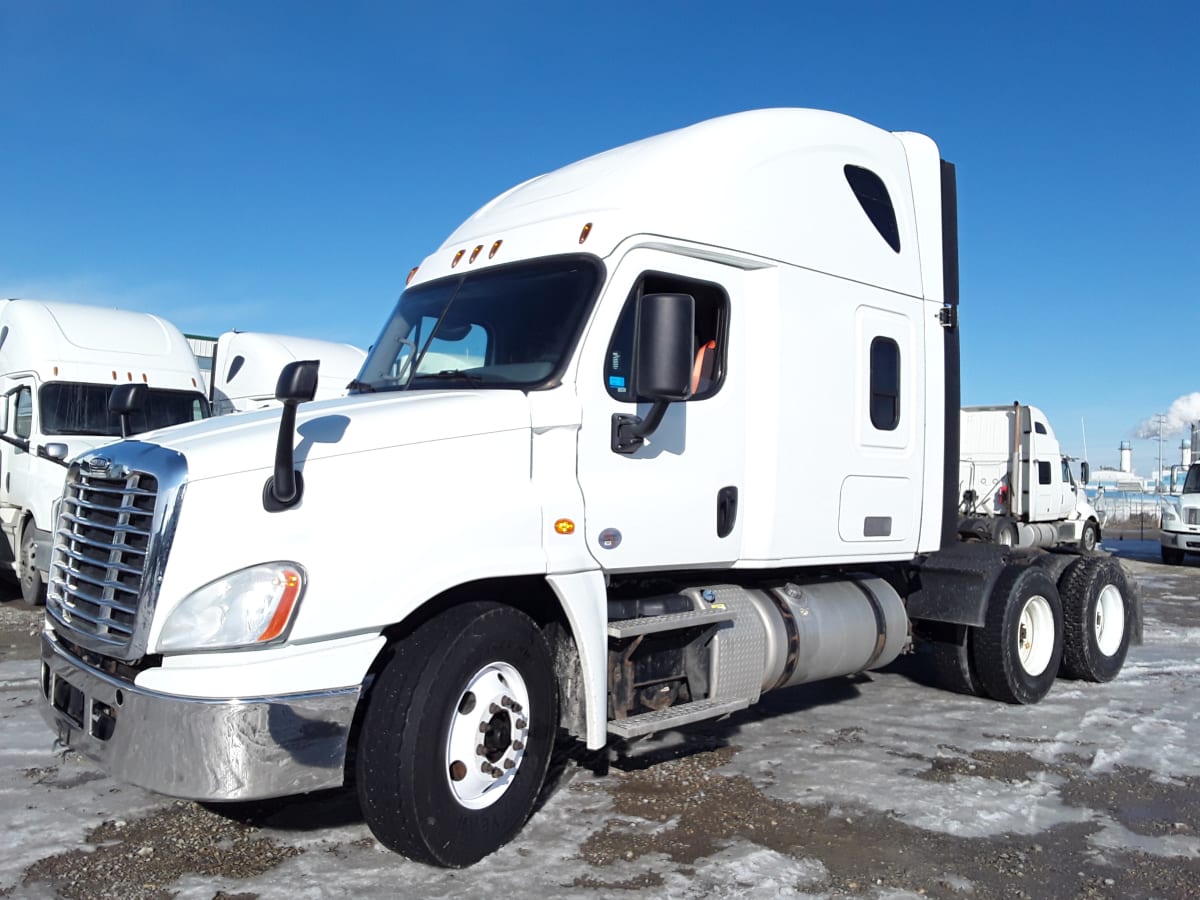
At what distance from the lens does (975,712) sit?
7.60 m

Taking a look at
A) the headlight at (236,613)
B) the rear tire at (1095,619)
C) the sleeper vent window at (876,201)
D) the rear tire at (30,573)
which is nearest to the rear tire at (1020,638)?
the rear tire at (1095,619)

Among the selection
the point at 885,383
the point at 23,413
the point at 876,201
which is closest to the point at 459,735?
the point at 885,383

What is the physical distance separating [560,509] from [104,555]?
1.93 m

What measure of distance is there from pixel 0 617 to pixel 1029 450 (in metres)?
18.6

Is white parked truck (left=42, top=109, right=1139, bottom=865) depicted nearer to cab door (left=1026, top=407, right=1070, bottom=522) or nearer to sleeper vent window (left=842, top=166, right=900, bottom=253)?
sleeper vent window (left=842, top=166, right=900, bottom=253)

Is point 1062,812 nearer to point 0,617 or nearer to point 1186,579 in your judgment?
point 0,617

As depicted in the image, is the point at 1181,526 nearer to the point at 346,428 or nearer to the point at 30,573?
the point at 30,573

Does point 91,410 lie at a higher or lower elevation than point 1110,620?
higher

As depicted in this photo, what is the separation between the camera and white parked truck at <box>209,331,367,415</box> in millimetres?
14945

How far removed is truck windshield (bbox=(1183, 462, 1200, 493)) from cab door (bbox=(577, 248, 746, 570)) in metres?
20.9

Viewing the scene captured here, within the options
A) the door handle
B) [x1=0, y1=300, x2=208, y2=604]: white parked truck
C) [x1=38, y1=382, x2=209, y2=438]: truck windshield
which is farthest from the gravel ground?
[x1=38, y1=382, x2=209, y2=438]: truck windshield

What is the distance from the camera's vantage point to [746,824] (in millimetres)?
5066

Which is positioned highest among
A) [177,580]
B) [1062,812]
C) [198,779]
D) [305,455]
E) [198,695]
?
[305,455]

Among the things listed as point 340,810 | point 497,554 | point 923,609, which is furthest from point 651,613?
point 923,609
